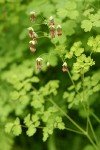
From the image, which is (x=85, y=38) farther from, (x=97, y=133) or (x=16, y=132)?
(x=16, y=132)

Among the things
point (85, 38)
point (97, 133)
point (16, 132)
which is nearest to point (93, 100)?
point (97, 133)

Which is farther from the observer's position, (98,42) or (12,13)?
(12,13)

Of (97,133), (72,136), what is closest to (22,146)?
(72,136)

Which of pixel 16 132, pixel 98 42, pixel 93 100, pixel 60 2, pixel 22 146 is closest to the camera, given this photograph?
pixel 98 42

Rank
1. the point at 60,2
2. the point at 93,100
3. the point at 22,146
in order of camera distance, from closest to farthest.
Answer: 1. the point at 60,2
2. the point at 93,100
3. the point at 22,146

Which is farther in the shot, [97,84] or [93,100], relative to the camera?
[93,100]

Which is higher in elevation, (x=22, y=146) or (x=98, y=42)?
(x=22, y=146)

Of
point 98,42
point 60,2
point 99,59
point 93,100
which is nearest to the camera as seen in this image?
point 98,42

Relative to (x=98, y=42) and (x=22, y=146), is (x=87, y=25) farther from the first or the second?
(x=22, y=146)

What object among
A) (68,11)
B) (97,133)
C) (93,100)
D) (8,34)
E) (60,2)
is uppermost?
(8,34)
